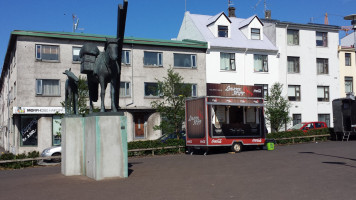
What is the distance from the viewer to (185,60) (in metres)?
36.8

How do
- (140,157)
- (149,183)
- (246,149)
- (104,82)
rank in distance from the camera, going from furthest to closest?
(246,149)
(140,157)
(104,82)
(149,183)

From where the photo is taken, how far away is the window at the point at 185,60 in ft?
120

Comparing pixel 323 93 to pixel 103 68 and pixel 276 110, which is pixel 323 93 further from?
pixel 103 68

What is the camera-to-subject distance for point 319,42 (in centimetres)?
4281

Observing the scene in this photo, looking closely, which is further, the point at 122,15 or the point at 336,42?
the point at 336,42

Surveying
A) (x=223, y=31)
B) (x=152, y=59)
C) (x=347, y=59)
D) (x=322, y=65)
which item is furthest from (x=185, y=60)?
(x=347, y=59)

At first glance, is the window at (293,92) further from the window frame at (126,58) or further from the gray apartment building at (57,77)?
the window frame at (126,58)

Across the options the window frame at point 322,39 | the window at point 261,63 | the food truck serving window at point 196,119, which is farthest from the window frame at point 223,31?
the food truck serving window at point 196,119

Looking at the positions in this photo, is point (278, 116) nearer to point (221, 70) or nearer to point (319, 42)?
point (221, 70)

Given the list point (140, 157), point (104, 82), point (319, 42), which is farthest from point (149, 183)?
point (319, 42)

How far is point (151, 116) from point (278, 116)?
1086 cm

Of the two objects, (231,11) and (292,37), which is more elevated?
(231,11)

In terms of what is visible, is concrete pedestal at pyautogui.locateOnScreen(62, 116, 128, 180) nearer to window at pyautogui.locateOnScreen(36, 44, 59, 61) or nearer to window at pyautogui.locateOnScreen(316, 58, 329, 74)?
window at pyautogui.locateOnScreen(36, 44, 59, 61)

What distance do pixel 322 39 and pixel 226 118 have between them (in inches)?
940
